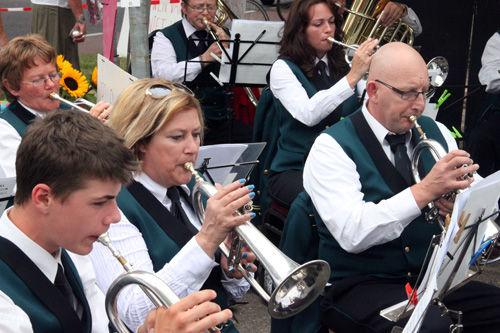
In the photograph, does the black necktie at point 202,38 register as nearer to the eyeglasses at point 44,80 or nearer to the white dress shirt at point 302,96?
the white dress shirt at point 302,96

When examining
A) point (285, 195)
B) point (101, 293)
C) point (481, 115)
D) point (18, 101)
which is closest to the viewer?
point (101, 293)

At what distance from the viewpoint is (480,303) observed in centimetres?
277

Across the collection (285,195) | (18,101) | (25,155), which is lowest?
(285,195)

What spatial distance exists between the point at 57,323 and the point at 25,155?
1.43 ft

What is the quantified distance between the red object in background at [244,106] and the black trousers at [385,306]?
9.27 ft

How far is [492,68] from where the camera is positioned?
5031 millimetres

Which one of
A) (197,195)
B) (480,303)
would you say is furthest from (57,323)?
(480,303)

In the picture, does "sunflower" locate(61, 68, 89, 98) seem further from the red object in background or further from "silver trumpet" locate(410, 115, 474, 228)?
"silver trumpet" locate(410, 115, 474, 228)

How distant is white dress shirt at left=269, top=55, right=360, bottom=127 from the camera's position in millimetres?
3912

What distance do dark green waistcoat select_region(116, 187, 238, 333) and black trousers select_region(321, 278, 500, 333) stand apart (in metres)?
0.75

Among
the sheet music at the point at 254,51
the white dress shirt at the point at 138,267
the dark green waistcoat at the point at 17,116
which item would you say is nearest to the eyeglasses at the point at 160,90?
the white dress shirt at the point at 138,267

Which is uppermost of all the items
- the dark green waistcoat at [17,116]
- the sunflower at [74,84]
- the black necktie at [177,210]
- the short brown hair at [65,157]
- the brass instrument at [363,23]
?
the short brown hair at [65,157]

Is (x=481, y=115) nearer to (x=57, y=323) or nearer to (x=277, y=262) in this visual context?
(x=277, y=262)

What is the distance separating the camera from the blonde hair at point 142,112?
97.6 inches
